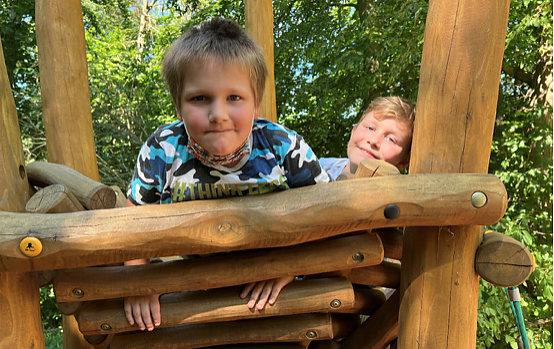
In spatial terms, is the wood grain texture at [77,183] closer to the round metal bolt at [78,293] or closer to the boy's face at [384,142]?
the round metal bolt at [78,293]

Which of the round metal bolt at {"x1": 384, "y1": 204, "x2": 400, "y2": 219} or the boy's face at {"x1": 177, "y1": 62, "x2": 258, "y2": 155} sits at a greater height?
the boy's face at {"x1": 177, "y1": 62, "x2": 258, "y2": 155}

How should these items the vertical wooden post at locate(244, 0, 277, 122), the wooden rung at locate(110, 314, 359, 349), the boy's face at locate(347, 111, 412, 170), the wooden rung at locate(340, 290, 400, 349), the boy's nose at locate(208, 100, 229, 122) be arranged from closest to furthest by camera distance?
the boy's nose at locate(208, 100, 229, 122)
the wooden rung at locate(110, 314, 359, 349)
the wooden rung at locate(340, 290, 400, 349)
the boy's face at locate(347, 111, 412, 170)
the vertical wooden post at locate(244, 0, 277, 122)

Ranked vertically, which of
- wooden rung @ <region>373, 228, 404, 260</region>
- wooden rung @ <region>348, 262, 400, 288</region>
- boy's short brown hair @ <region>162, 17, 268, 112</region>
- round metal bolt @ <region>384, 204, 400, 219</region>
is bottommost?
wooden rung @ <region>348, 262, 400, 288</region>

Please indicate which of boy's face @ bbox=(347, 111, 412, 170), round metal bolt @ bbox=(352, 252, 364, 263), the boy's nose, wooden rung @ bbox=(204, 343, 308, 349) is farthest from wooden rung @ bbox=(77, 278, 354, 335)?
boy's face @ bbox=(347, 111, 412, 170)

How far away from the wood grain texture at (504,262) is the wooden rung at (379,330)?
1.22ft

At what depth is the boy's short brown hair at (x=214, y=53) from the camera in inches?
53.7

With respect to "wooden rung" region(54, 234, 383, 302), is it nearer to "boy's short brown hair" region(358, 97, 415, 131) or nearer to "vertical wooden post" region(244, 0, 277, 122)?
"boy's short brown hair" region(358, 97, 415, 131)

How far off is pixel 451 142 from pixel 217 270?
870 mm

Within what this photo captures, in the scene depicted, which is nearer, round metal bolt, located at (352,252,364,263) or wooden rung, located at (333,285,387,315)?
round metal bolt, located at (352,252,364,263)

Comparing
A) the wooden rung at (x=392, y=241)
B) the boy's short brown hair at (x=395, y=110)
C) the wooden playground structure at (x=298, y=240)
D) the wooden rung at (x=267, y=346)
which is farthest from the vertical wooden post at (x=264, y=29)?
the wooden rung at (x=267, y=346)

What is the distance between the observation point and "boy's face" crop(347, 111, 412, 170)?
2334 mm

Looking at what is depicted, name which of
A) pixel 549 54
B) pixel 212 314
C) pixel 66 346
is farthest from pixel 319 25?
pixel 212 314

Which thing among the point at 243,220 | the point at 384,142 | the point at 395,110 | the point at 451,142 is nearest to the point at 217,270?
the point at 243,220

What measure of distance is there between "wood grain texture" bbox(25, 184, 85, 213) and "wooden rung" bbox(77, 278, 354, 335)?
13.7 inches
